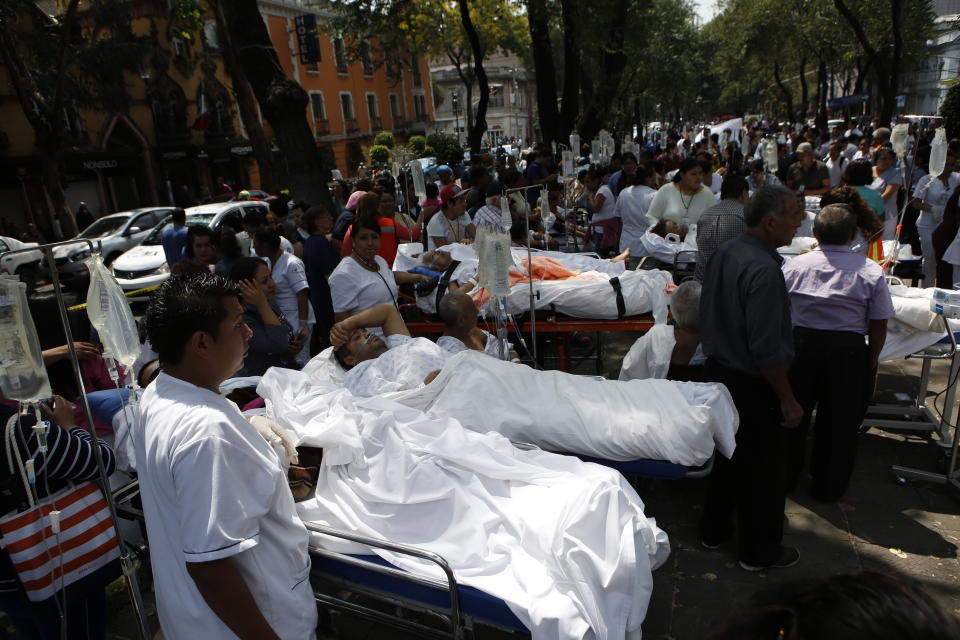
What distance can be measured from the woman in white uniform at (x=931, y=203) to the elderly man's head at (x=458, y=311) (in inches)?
229

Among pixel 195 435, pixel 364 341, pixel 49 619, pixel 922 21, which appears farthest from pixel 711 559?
pixel 922 21

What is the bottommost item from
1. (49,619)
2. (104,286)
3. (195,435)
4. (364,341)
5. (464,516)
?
(49,619)

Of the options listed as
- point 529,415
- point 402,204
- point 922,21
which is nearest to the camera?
point 529,415

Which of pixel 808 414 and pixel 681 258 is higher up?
pixel 681 258

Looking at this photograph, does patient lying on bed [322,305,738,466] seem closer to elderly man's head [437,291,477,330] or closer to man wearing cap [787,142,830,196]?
elderly man's head [437,291,477,330]

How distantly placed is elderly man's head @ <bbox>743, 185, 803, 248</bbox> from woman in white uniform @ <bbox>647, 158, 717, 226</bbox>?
3863 millimetres

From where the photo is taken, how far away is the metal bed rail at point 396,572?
225 centimetres

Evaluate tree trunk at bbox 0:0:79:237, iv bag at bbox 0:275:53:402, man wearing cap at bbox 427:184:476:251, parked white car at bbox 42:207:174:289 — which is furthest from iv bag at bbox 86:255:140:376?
tree trunk at bbox 0:0:79:237

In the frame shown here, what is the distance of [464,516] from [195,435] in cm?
124

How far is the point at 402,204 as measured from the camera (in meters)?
13.3

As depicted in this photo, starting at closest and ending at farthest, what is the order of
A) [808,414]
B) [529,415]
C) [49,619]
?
[49,619]
[529,415]
[808,414]

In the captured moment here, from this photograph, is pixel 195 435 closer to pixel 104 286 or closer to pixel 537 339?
pixel 104 286

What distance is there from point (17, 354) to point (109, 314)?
15.5 inches

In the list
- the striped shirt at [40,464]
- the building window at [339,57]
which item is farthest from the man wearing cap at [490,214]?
the building window at [339,57]
